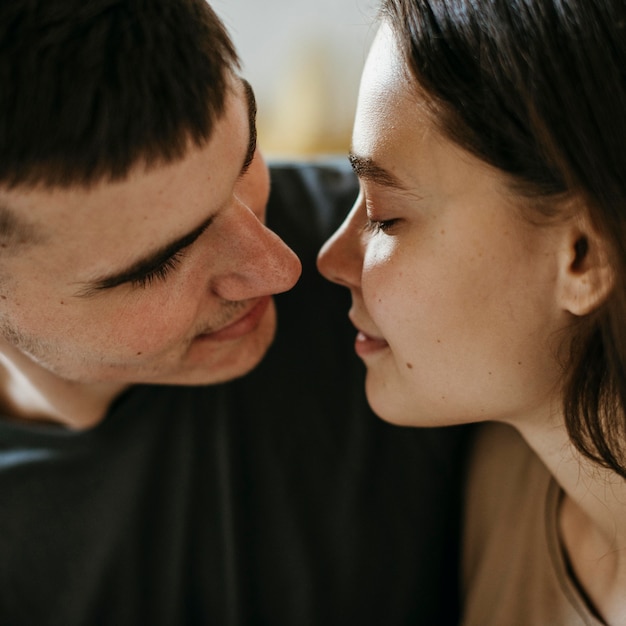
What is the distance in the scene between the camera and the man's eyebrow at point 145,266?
0.90 m

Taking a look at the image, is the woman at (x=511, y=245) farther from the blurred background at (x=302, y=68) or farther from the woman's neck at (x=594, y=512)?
the blurred background at (x=302, y=68)

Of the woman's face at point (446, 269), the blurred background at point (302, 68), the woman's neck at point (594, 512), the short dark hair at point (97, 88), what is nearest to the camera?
the short dark hair at point (97, 88)

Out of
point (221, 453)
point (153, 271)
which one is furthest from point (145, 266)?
point (221, 453)

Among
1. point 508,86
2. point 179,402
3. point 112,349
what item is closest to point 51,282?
point 112,349

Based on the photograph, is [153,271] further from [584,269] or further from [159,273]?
[584,269]

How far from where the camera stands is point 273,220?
49.5 inches

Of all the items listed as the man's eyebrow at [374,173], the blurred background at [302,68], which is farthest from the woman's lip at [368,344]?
the blurred background at [302,68]

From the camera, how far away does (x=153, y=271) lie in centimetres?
92

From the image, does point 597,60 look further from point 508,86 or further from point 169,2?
point 169,2

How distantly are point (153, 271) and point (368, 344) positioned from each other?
320 mm

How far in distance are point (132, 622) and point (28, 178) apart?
0.68m

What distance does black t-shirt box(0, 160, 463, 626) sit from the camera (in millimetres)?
1175

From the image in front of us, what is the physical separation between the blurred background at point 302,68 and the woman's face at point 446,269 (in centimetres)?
128

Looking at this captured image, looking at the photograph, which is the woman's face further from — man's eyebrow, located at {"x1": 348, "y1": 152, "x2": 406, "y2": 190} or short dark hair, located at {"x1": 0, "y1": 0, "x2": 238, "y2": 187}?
short dark hair, located at {"x1": 0, "y1": 0, "x2": 238, "y2": 187}
